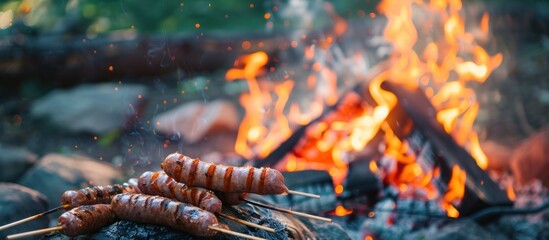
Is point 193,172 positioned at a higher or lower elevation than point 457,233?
higher

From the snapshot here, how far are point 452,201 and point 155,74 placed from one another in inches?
269

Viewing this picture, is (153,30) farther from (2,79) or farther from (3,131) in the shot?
(3,131)

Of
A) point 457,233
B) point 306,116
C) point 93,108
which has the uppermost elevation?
point 457,233

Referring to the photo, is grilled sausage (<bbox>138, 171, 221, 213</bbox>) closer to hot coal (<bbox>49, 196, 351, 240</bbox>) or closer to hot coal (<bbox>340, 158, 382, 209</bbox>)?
hot coal (<bbox>49, 196, 351, 240</bbox>)

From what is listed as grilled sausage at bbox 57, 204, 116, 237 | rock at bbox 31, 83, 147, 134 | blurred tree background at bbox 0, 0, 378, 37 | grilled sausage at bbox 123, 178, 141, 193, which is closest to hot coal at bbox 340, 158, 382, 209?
grilled sausage at bbox 123, 178, 141, 193

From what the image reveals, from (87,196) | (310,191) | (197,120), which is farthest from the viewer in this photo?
(197,120)

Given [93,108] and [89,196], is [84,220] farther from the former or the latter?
[93,108]

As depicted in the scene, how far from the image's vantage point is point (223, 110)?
8469mm

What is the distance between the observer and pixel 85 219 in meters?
2.89

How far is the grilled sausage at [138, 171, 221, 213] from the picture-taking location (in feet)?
9.61

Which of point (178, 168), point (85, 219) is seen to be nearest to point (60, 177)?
point (85, 219)

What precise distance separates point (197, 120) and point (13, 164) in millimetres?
2723

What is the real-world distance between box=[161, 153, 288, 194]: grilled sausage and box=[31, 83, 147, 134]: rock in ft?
19.1

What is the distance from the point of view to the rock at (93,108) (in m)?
8.63
